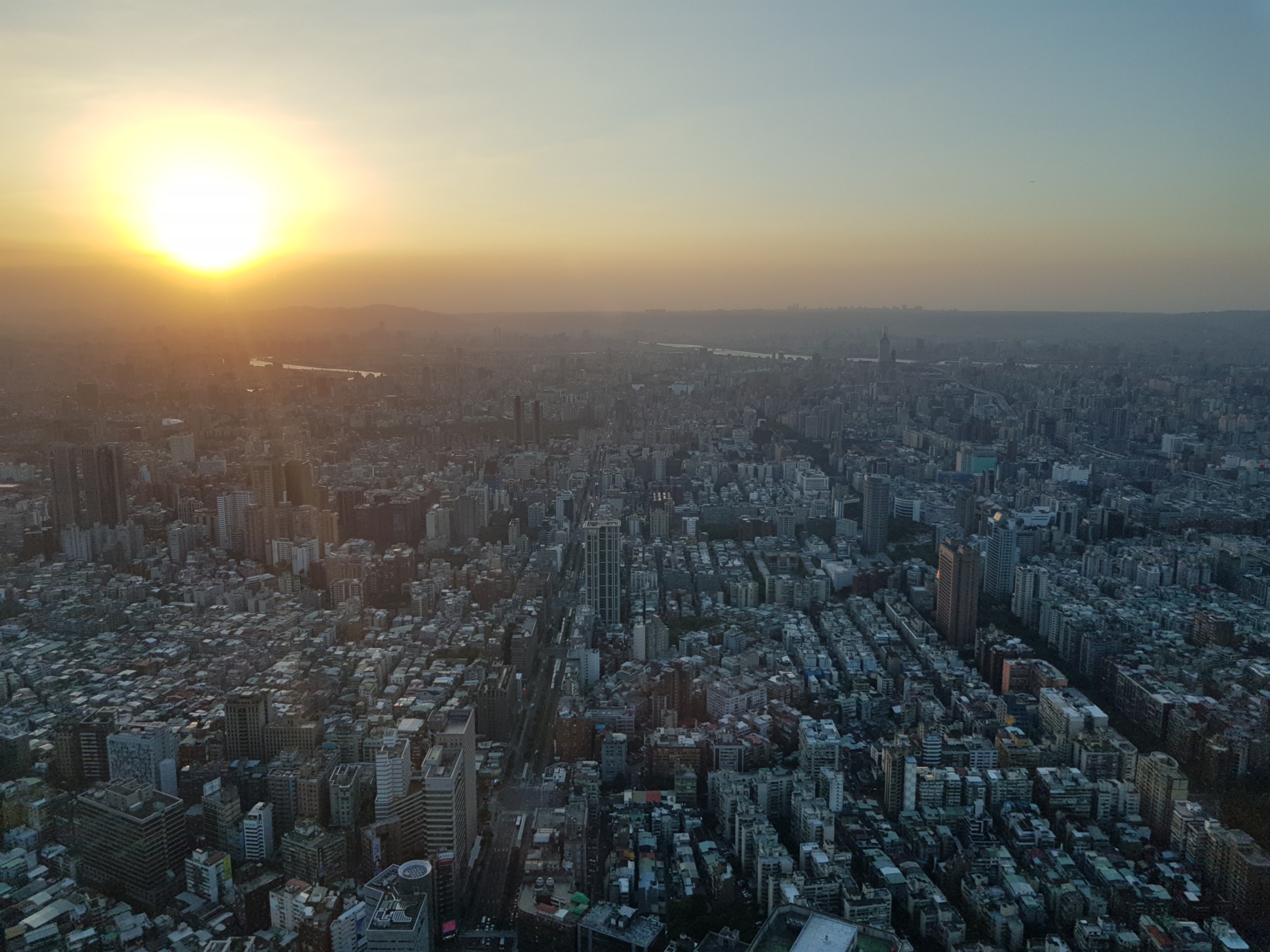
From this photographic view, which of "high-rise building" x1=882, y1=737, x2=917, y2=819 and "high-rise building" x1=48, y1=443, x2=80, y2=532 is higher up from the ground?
"high-rise building" x1=48, y1=443, x2=80, y2=532

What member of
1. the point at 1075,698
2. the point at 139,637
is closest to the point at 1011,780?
the point at 1075,698

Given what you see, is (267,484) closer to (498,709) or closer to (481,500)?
(481,500)

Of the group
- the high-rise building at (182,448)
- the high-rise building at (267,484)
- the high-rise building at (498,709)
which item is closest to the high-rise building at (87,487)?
the high-rise building at (182,448)

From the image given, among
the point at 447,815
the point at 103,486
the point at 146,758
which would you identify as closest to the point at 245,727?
the point at 146,758

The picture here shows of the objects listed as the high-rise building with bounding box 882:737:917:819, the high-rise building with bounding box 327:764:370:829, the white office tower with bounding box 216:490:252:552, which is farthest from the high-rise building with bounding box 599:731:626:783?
the white office tower with bounding box 216:490:252:552

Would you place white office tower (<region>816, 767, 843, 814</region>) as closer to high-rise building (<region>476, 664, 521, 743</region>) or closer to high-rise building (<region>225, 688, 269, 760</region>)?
high-rise building (<region>476, 664, 521, 743</region>)

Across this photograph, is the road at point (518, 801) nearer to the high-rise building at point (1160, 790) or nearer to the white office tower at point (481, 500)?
the white office tower at point (481, 500)
